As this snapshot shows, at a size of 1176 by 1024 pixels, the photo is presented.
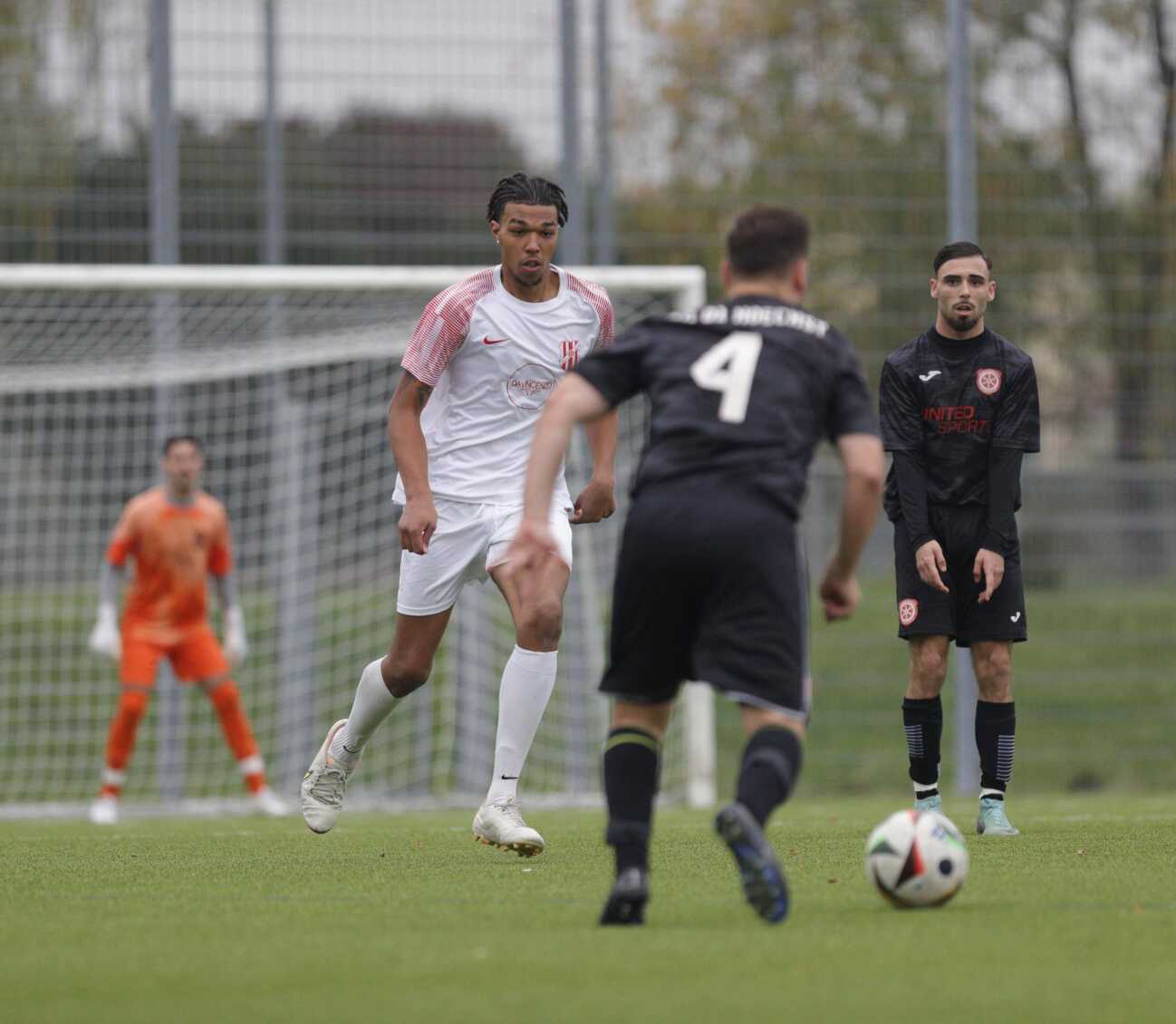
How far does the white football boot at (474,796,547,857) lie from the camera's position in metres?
6.40

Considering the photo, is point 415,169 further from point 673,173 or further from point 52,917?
point 52,917

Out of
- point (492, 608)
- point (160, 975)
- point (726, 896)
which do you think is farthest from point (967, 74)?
point (160, 975)

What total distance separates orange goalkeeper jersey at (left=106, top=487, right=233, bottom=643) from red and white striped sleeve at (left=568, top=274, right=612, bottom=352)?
601 cm

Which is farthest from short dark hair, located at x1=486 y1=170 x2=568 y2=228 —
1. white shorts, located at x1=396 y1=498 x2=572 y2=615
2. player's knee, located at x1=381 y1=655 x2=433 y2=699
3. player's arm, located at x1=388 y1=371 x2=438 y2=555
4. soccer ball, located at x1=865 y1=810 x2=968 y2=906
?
soccer ball, located at x1=865 y1=810 x2=968 y2=906

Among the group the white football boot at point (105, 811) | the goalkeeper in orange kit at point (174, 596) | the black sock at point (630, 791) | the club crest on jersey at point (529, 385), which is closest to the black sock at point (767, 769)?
the black sock at point (630, 791)

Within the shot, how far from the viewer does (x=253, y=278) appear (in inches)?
489

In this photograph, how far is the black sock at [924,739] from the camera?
7516 millimetres

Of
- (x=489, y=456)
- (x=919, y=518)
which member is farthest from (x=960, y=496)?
(x=489, y=456)

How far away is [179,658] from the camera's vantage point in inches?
496

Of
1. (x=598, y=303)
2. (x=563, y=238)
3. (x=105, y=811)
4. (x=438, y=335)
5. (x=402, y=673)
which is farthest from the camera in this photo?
(x=563, y=238)

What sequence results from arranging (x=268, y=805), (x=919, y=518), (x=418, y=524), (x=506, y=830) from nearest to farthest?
(x=506, y=830), (x=418, y=524), (x=919, y=518), (x=268, y=805)

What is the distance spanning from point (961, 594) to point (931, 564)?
30cm

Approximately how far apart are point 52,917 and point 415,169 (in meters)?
9.74

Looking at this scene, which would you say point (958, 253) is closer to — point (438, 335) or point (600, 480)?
point (600, 480)
